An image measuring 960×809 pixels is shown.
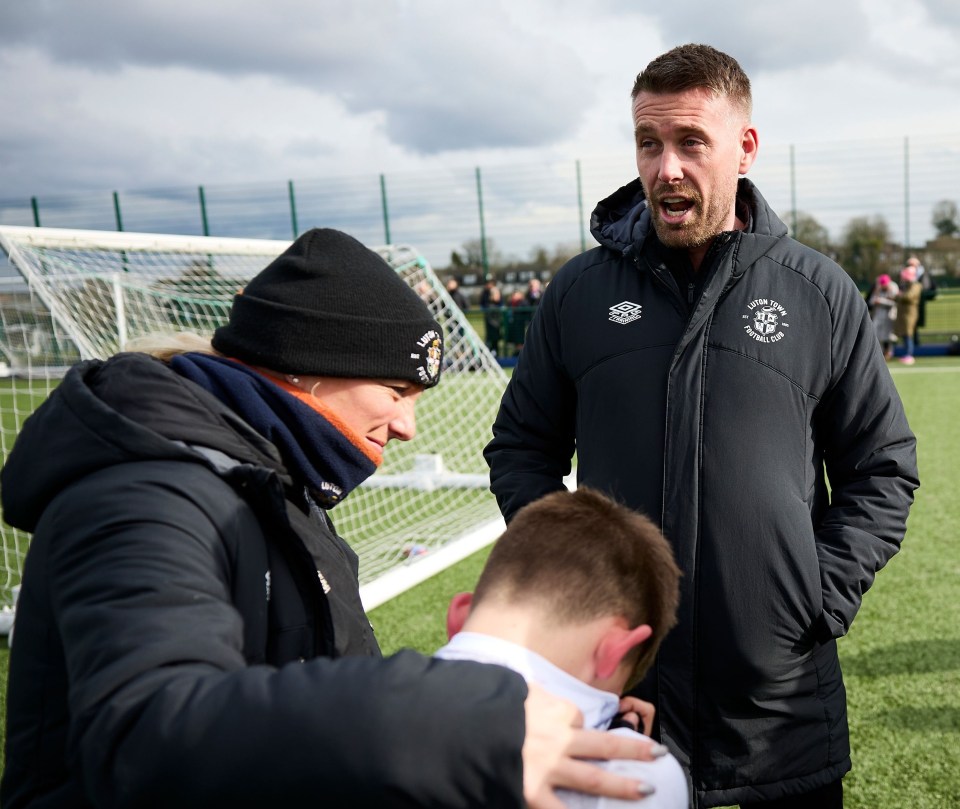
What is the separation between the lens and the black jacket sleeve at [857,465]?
6.63 feet

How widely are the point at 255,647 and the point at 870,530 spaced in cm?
148

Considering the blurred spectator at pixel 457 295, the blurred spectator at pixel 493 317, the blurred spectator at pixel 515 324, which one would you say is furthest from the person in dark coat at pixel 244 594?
the blurred spectator at pixel 457 295

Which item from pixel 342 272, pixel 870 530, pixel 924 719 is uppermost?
pixel 342 272

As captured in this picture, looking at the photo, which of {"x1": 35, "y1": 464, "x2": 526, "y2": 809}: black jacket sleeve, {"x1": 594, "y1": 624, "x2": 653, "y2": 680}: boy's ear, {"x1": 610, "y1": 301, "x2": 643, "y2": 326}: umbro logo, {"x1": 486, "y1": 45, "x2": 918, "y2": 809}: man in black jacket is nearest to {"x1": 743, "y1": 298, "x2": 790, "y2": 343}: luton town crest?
{"x1": 486, "y1": 45, "x2": 918, "y2": 809}: man in black jacket

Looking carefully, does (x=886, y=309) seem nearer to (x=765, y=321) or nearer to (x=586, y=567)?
(x=765, y=321)

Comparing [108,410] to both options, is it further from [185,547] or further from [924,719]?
[924,719]

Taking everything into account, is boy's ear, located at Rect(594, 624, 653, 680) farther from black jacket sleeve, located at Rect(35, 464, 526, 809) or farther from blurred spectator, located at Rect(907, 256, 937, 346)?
blurred spectator, located at Rect(907, 256, 937, 346)

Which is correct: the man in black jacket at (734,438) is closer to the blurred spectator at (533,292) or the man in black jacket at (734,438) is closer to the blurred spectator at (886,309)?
the blurred spectator at (886,309)

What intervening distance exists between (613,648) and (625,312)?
1.17 m

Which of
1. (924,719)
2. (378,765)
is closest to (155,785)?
(378,765)

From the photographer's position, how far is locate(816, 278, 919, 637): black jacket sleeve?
79.5 inches

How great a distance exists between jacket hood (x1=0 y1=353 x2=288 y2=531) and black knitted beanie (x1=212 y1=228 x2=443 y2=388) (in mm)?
135

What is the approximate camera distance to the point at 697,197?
2102mm

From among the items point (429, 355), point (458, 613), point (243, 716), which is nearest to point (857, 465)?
point (429, 355)
